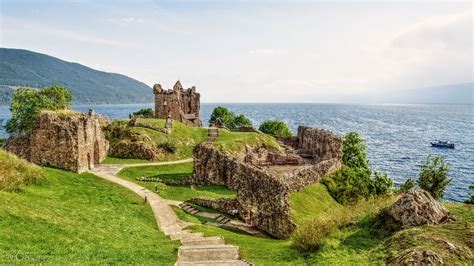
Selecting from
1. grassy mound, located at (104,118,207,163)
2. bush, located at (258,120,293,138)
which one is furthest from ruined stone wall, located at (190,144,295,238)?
bush, located at (258,120,293,138)

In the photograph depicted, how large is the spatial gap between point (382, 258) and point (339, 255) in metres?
1.97

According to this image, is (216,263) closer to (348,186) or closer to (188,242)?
(188,242)

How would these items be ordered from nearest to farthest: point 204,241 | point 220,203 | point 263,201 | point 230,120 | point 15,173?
1. point 204,241
2. point 15,173
3. point 263,201
4. point 220,203
5. point 230,120

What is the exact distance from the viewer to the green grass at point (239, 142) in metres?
60.1

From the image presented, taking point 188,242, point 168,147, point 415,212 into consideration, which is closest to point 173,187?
point 168,147

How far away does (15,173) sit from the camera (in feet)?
91.8

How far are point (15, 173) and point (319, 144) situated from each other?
45684mm

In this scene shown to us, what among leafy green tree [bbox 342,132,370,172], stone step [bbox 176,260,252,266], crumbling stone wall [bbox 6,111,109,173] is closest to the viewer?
stone step [bbox 176,260,252,266]

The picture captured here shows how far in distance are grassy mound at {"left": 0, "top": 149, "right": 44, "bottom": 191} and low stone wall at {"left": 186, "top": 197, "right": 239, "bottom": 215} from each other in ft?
45.4

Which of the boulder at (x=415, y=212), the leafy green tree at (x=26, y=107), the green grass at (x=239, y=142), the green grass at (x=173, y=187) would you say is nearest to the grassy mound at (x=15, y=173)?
the green grass at (x=173, y=187)

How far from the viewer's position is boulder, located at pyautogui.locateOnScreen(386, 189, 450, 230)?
1884 centimetres

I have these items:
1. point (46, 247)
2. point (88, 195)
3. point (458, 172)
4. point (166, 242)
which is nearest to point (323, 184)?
point (166, 242)

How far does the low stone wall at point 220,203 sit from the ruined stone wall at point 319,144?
2183 cm

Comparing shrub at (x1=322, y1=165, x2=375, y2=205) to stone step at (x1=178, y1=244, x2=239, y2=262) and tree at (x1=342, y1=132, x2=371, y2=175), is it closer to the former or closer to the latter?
stone step at (x1=178, y1=244, x2=239, y2=262)
